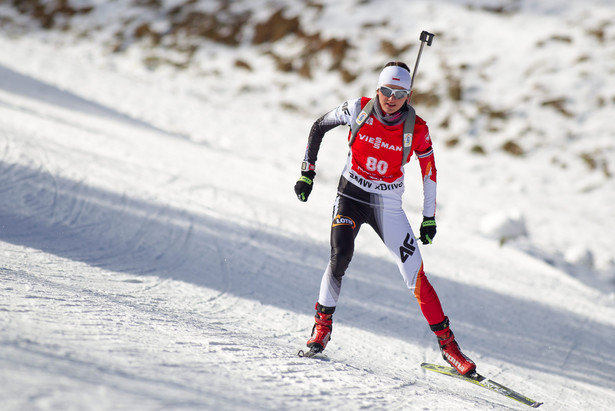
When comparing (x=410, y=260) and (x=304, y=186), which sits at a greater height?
(x=304, y=186)

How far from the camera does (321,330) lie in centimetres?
432

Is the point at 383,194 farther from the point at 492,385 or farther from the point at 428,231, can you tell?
the point at 492,385

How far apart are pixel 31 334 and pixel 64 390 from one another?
0.76 metres

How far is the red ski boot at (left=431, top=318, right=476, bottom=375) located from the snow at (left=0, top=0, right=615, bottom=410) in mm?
153

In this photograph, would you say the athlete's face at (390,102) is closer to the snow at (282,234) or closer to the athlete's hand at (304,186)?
the athlete's hand at (304,186)

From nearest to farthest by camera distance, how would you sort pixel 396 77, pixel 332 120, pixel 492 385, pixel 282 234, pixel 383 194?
pixel 396 77 → pixel 492 385 → pixel 383 194 → pixel 332 120 → pixel 282 234

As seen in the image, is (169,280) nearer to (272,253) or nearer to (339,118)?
(272,253)

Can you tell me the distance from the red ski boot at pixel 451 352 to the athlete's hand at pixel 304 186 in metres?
1.49

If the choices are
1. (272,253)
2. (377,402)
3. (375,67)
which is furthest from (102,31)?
(377,402)

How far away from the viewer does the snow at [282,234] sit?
344cm

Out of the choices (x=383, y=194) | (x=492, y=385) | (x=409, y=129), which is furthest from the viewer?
(x=383, y=194)

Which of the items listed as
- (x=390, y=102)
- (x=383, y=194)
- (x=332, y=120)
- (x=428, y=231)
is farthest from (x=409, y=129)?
(x=428, y=231)

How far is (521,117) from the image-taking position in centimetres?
1504

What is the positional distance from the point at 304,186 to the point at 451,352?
70.7 inches
